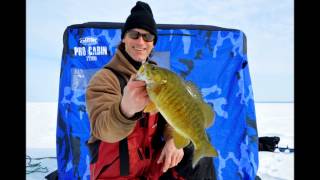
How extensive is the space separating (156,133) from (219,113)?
1.67 metres

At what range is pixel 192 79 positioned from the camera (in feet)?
11.9

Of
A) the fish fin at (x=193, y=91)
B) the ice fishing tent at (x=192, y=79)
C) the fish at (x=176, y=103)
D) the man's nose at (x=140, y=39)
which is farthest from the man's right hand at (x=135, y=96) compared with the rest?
the ice fishing tent at (x=192, y=79)

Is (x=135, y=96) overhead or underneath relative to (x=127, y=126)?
overhead

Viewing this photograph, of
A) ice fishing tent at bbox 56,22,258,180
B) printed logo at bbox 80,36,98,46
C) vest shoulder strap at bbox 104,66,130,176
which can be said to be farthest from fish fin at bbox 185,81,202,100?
printed logo at bbox 80,36,98,46

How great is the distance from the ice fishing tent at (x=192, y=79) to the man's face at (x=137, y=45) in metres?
1.53

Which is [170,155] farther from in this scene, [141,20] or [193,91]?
[141,20]

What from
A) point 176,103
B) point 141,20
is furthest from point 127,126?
point 141,20

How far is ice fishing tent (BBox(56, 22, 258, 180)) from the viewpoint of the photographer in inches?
140

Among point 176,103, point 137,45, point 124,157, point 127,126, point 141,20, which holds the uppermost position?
point 141,20

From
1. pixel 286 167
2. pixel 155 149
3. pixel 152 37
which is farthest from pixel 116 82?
pixel 286 167

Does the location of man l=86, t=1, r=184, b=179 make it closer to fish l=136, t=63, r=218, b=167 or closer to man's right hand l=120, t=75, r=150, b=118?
man's right hand l=120, t=75, r=150, b=118

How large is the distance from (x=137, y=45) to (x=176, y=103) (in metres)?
0.59

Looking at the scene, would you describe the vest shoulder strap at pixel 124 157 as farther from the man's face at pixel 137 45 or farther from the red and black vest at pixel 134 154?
the man's face at pixel 137 45
